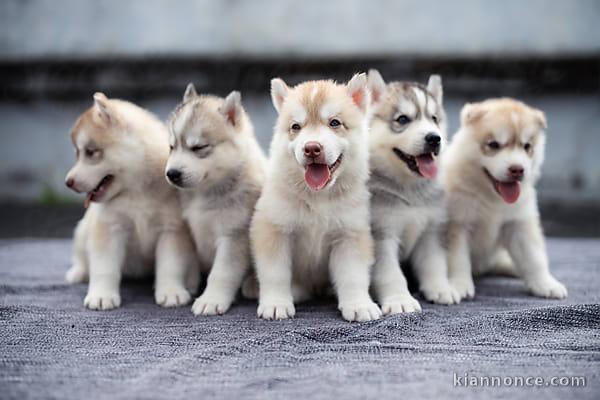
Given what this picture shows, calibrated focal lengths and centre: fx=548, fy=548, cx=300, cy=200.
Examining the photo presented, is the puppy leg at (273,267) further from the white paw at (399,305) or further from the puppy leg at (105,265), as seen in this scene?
the puppy leg at (105,265)

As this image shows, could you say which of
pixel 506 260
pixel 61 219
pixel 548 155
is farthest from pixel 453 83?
pixel 61 219

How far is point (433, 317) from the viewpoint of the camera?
2523 millimetres

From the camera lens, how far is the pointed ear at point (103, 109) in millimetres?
2883

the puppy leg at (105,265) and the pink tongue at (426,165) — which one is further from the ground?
the pink tongue at (426,165)

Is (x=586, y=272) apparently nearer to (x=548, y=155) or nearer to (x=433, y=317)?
(x=433, y=317)

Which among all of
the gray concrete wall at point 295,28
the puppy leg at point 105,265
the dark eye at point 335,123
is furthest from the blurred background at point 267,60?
the dark eye at point 335,123

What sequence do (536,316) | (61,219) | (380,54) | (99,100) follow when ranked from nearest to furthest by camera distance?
(536,316) → (99,100) → (61,219) → (380,54)

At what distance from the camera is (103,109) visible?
9.50ft

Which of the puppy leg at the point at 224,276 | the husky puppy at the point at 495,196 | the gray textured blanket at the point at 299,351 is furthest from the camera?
the husky puppy at the point at 495,196

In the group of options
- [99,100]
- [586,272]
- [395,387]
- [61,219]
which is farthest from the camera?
[61,219]

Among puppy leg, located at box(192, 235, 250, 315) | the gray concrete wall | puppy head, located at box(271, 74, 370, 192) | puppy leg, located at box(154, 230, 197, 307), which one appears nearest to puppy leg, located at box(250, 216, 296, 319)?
puppy leg, located at box(192, 235, 250, 315)

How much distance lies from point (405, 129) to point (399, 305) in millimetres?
899

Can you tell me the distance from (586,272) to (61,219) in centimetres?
528

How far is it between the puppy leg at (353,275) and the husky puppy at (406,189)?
17 cm
